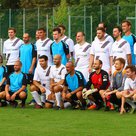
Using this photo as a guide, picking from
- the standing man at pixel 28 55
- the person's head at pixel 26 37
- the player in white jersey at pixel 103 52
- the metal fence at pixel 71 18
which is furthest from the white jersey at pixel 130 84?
the metal fence at pixel 71 18

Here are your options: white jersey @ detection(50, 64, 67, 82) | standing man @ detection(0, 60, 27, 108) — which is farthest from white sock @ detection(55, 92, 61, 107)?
standing man @ detection(0, 60, 27, 108)

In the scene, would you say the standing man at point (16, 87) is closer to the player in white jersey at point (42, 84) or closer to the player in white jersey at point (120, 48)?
the player in white jersey at point (42, 84)

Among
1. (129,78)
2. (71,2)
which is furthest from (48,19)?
(129,78)

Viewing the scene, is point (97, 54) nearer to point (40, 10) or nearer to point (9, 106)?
point (9, 106)

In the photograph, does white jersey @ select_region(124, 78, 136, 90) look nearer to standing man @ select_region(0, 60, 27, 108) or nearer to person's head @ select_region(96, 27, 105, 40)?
person's head @ select_region(96, 27, 105, 40)

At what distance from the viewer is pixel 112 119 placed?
37.9ft

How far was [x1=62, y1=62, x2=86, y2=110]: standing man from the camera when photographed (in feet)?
44.3

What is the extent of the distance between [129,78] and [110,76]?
916 millimetres

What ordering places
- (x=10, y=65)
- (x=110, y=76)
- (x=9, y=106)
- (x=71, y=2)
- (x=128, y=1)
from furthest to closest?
(x=71, y=2) → (x=128, y=1) → (x=10, y=65) → (x=9, y=106) → (x=110, y=76)

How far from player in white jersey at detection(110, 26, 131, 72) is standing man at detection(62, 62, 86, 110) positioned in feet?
2.52

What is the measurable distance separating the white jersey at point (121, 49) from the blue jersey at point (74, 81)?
83cm

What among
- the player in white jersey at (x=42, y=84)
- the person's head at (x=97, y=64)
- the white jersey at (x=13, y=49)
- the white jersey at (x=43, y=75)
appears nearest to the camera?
the person's head at (x=97, y=64)

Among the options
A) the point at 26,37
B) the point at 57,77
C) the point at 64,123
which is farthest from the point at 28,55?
the point at 64,123

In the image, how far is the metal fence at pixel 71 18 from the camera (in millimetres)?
37000
